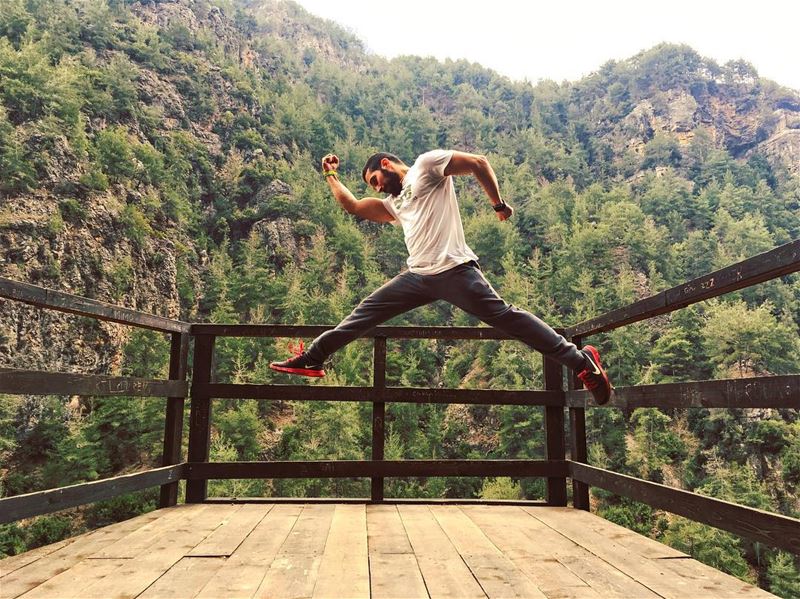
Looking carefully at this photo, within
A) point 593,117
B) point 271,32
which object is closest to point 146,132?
point 271,32

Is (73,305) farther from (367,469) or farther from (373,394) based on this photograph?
(367,469)

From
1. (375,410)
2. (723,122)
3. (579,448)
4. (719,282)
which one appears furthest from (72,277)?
(723,122)

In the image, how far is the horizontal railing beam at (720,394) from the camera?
1453mm

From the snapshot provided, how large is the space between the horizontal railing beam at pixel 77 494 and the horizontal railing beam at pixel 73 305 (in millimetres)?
674

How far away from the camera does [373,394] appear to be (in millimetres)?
3191

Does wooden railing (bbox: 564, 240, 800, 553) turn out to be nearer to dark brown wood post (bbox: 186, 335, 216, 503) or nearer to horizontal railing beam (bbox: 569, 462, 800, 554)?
horizontal railing beam (bbox: 569, 462, 800, 554)

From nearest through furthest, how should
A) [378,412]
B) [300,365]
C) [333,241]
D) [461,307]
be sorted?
[461,307]
[300,365]
[378,412]
[333,241]

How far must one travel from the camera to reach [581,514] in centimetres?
288

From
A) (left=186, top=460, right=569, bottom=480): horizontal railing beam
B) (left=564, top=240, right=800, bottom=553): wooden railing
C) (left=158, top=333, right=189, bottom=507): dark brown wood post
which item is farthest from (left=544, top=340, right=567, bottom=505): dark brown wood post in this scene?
(left=158, top=333, right=189, bottom=507): dark brown wood post

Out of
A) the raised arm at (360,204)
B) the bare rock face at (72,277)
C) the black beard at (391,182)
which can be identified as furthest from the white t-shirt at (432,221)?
the bare rock face at (72,277)

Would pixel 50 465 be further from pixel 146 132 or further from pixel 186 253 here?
pixel 146 132

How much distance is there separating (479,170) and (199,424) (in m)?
2.23

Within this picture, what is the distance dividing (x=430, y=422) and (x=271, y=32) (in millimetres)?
69241

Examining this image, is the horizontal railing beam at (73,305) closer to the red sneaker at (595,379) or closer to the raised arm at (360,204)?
the raised arm at (360,204)
